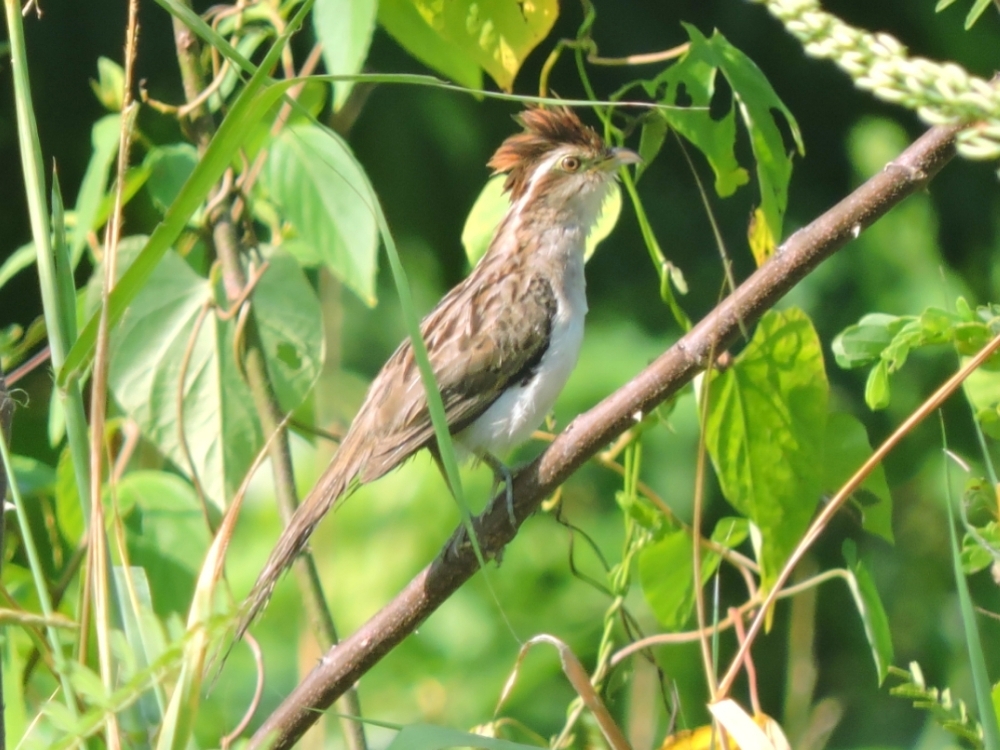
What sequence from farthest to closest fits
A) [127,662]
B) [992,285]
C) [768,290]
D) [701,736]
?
[992,285] → [701,736] → [768,290] → [127,662]

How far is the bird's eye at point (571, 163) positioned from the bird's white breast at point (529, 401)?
1.41 feet

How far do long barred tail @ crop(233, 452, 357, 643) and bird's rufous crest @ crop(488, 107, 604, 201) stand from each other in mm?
976

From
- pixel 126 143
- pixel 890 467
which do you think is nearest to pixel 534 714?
pixel 890 467

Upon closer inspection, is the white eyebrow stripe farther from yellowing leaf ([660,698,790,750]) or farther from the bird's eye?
yellowing leaf ([660,698,790,750])

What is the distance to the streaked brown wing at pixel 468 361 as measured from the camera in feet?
7.93

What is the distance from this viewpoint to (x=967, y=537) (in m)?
1.49

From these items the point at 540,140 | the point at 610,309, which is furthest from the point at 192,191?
the point at 610,309

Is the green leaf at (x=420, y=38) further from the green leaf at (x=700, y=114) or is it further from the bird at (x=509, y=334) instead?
the bird at (x=509, y=334)

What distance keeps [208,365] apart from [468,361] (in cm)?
64

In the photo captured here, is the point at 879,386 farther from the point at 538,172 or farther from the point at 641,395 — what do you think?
the point at 538,172

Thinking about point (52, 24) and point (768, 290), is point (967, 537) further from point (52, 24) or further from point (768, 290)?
point (52, 24)

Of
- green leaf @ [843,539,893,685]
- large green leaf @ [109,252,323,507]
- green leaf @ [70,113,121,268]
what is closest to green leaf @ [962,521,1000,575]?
green leaf @ [843,539,893,685]

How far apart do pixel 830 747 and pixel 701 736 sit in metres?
3.54

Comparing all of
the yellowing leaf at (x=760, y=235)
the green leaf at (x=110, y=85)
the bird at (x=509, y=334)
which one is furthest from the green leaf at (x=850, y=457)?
the green leaf at (x=110, y=85)
